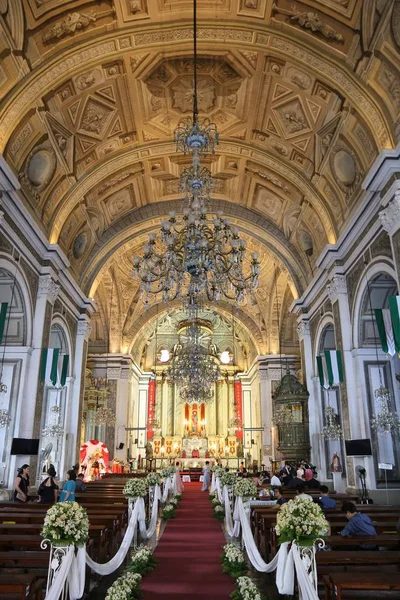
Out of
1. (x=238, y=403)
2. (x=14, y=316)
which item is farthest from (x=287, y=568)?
(x=238, y=403)

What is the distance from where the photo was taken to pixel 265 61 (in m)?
11.4

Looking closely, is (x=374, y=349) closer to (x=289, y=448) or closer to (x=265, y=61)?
(x=289, y=448)

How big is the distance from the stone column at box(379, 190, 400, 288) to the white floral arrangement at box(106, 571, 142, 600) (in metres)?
6.71

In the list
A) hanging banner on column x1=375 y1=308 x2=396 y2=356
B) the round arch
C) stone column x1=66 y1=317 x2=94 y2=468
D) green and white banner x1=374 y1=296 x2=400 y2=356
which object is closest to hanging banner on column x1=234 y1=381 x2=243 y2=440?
stone column x1=66 y1=317 x2=94 y2=468

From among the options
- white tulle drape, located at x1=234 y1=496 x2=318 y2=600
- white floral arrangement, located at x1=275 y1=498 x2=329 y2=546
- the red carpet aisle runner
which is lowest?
the red carpet aisle runner

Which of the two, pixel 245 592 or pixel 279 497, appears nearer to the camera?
pixel 245 592

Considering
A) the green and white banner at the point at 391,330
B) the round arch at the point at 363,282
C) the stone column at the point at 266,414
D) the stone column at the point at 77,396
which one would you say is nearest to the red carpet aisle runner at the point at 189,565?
the green and white banner at the point at 391,330

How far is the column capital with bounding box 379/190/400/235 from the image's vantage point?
29.8 ft

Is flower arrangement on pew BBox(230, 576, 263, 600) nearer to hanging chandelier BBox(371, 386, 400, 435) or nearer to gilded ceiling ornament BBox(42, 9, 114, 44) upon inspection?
hanging chandelier BBox(371, 386, 400, 435)

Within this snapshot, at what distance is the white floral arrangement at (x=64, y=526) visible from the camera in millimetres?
4305

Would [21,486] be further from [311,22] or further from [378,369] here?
[311,22]

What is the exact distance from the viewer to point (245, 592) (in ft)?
15.5

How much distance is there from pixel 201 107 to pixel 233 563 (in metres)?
11.0

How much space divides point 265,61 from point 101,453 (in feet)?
46.7
